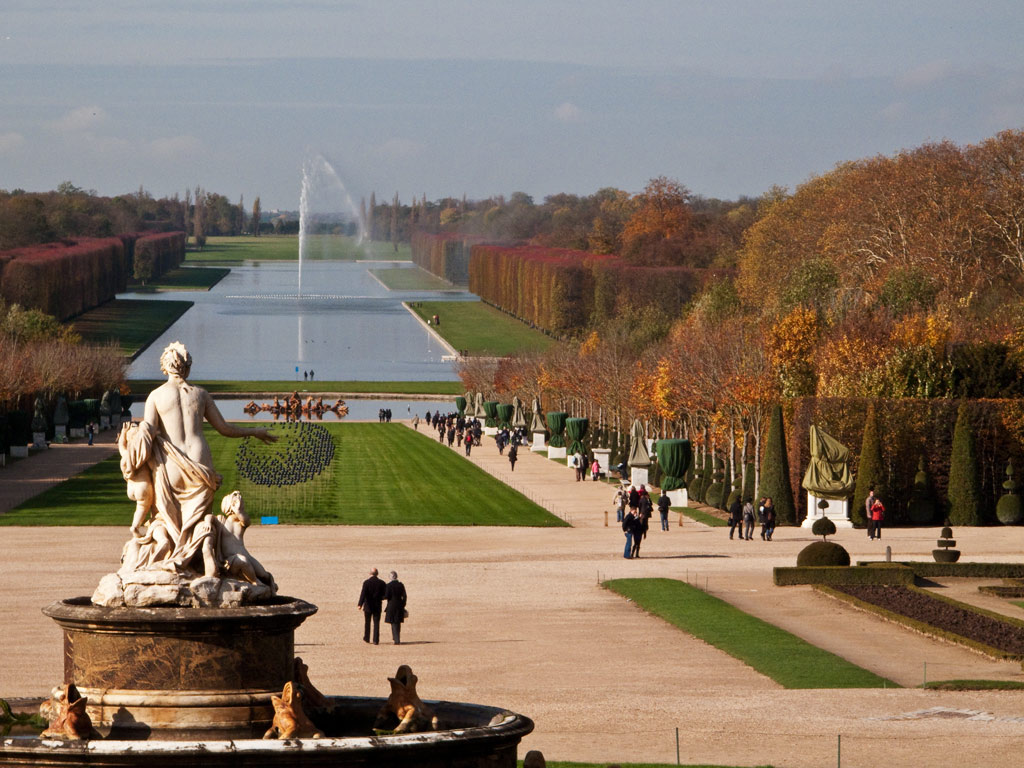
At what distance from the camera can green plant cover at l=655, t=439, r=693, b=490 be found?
5606 cm

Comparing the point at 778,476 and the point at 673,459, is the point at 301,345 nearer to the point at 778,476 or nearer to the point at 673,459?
the point at 673,459

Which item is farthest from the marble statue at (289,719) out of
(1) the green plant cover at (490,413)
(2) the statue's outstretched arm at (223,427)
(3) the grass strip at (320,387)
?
(3) the grass strip at (320,387)

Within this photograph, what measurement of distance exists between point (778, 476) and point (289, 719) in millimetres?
38304

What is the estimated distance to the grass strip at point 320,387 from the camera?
111750mm

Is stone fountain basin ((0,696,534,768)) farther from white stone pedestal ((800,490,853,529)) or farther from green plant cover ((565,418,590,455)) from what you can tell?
green plant cover ((565,418,590,455))

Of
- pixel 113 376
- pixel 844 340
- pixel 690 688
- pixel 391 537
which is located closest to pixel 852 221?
pixel 844 340

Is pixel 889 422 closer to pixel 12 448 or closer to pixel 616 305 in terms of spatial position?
pixel 12 448

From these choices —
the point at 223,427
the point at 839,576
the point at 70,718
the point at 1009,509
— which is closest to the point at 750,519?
the point at 1009,509

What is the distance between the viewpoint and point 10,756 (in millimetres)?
13750

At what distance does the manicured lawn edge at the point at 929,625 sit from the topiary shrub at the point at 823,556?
163 centimetres

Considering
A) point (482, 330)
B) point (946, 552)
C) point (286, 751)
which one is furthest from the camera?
point (482, 330)

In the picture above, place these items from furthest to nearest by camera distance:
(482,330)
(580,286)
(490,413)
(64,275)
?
(482,330), (64,275), (580,286), (490,413)

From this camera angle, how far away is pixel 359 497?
57.3 metres

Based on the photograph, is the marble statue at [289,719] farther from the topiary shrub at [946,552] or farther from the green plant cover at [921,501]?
the green plant cover at [921,501]
